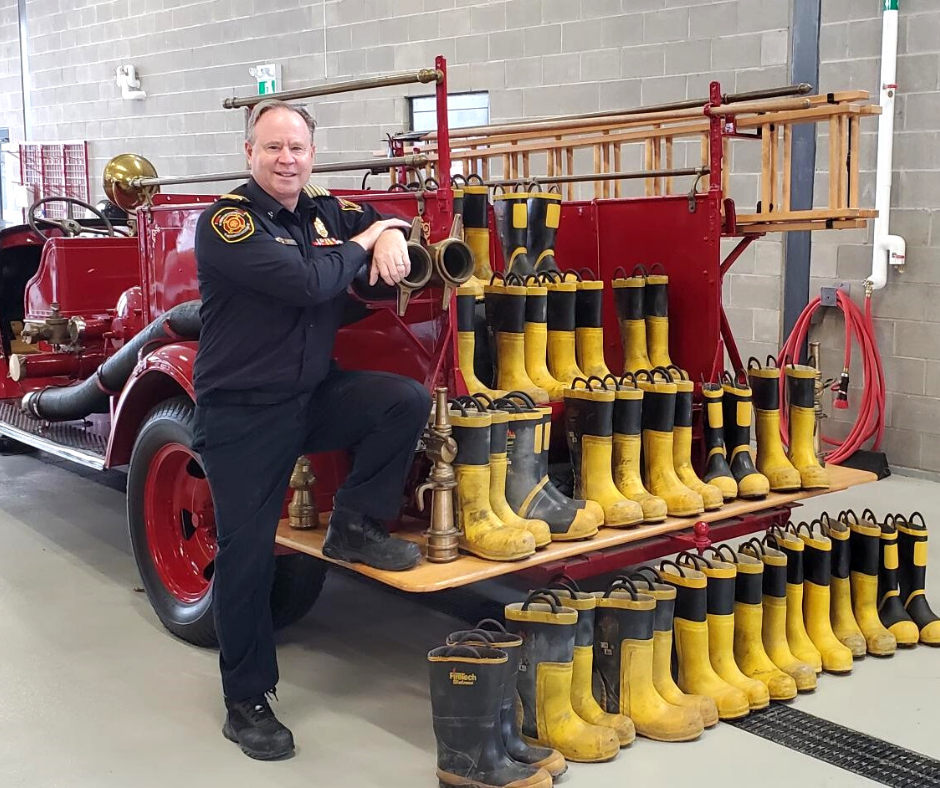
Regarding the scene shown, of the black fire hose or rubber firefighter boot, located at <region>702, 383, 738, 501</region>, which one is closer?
rubber firefighter boot, located at <region>702, 383, 738, 501</region>

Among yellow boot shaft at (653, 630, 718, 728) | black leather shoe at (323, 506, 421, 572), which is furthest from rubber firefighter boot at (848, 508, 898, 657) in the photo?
black leather shoe at (323, 506, 421, 572)

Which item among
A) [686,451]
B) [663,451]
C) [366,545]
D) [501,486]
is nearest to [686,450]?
[686,451]

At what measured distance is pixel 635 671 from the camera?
3041 millimetres

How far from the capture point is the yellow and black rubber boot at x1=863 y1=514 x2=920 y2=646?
3.67m

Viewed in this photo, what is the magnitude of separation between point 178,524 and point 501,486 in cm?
138

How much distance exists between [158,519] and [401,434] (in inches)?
53.1

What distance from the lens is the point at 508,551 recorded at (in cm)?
298

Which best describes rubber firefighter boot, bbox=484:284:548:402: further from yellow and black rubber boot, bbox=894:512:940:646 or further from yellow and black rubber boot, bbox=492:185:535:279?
yellow and black rubber boot, bbox=894:512:940:646

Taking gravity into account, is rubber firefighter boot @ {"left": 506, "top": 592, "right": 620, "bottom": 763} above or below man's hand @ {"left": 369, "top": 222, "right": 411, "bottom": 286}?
below

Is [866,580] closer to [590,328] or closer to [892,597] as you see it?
[892,597]

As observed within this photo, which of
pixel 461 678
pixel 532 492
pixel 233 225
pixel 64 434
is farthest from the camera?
pixel 64 434

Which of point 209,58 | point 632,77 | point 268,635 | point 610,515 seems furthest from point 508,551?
point 209,58

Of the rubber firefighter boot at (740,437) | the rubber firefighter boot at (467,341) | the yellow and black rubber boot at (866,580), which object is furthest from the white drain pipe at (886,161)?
the rubber firefighter boot at (467,341)

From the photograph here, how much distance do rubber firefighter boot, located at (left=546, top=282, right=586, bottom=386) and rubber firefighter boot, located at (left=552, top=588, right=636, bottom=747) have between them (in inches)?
36.8
